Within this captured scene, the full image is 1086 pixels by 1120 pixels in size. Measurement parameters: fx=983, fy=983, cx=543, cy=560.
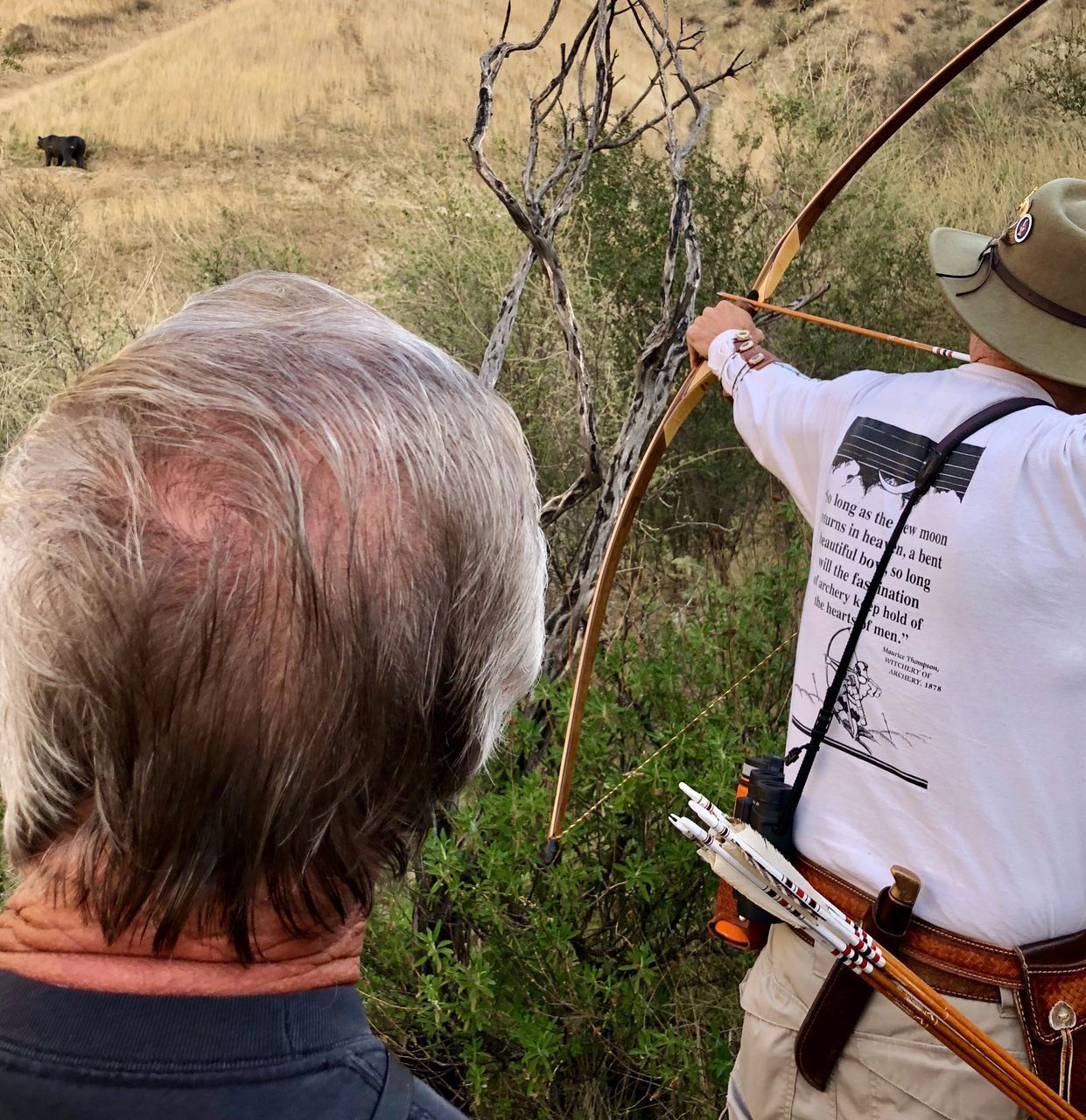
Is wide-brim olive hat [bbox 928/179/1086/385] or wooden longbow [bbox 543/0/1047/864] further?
wooden longbow [bbox 543/0/1047/864]

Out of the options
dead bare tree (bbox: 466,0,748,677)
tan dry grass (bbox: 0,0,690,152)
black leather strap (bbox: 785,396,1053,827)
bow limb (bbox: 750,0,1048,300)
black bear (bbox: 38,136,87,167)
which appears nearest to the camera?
black leather strap (bbox: 785,396,1053,827)

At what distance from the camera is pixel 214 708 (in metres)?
0.60

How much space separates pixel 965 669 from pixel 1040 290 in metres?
0.54

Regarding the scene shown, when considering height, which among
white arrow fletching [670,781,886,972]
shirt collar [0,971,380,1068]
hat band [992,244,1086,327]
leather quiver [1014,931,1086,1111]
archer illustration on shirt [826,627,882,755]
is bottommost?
leather quiver [1014,931,1086,1111]

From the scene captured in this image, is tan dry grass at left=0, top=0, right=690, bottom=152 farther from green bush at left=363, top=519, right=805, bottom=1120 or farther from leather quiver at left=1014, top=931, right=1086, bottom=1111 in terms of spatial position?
leather quiver at left=1014, top=931, right=1086, bottom=1111

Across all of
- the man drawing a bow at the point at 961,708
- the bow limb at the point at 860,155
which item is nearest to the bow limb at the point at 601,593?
the bow limb at the point at 860,155

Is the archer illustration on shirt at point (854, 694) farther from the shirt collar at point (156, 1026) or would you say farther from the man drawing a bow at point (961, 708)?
the shirt collar at point (156, 1026)

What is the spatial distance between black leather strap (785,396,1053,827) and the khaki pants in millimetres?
226

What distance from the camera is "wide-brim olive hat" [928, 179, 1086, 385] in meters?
1.28

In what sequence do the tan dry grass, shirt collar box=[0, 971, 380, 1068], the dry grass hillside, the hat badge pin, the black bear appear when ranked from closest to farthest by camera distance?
shirt collar box=[0, 971, 380, 1068], the hat badge pin, the dry grass hillside, the black bear, the tan dry grass

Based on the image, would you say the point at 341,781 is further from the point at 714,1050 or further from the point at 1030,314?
the point at 714,1050


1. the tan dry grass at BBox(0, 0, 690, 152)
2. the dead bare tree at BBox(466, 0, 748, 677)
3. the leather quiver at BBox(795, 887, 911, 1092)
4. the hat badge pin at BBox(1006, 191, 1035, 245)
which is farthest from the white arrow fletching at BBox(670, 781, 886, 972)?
the tan dry grass at BBox(0, 0, 690, 152)

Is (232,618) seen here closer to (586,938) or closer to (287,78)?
(586,938)

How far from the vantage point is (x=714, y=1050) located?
194cm
